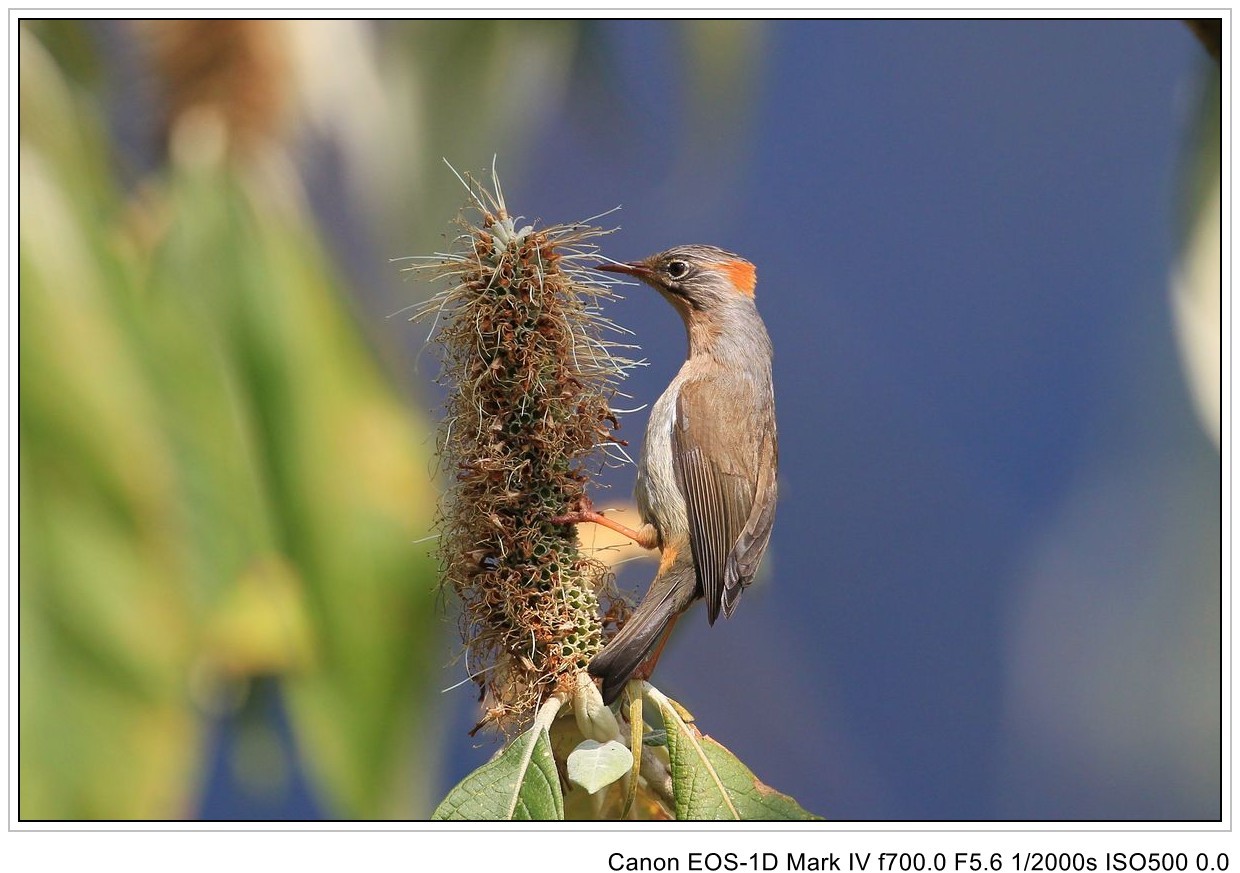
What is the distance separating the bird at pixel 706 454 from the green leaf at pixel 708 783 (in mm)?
135

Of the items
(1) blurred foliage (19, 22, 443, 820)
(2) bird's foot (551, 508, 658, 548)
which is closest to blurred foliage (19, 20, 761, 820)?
(1) blurred foliage (19, 22, 443, 820)

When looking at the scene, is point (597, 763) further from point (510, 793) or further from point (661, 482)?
point (661, 482)

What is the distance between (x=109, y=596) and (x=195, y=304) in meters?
0.72

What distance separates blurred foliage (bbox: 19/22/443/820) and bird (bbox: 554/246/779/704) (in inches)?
24.0

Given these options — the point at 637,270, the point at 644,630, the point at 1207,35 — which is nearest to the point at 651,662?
the point at 644,630

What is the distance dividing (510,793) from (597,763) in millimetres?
160

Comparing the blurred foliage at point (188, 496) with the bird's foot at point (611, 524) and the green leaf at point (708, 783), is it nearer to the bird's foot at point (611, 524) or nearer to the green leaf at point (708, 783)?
the bird's foot at point (611, 524)

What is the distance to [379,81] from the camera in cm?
304

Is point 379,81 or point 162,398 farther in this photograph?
point 379,81

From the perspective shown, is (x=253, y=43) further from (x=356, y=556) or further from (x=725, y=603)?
(x=725, y=603)

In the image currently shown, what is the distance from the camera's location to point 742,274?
9.43 ft
